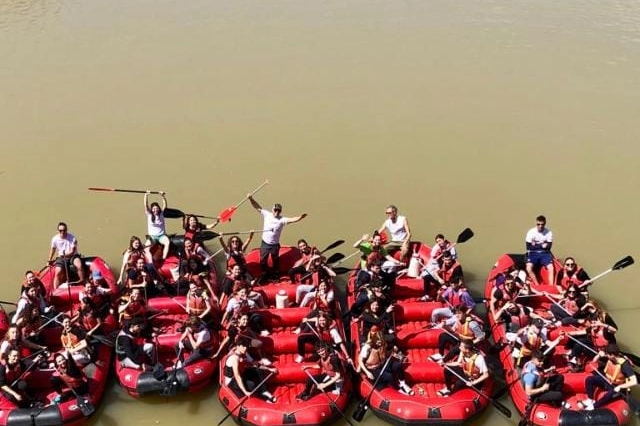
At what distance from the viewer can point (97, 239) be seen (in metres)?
12.8

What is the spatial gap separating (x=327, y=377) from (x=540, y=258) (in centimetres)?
433

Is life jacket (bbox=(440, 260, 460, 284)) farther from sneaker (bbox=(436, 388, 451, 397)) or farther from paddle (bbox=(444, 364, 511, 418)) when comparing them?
sneaker (bbox=(436, 388, 451, 397))

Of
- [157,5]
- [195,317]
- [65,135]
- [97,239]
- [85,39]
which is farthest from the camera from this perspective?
[157,5]

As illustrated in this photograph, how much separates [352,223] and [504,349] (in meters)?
4.62

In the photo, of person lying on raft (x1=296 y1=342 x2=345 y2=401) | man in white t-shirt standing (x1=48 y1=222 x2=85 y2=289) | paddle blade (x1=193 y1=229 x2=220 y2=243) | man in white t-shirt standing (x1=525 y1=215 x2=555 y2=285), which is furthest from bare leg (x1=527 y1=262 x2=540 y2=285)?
man in white t-shirt standing (x1=48 y1=222 x2=85 y2=289)

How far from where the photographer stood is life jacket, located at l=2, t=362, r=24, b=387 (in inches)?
343

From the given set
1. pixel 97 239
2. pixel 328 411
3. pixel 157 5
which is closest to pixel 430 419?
pixel 328 411

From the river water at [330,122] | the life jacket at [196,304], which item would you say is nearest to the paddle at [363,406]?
the river water at [330,122]

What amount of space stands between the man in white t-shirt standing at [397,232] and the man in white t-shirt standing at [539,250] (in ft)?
6.68

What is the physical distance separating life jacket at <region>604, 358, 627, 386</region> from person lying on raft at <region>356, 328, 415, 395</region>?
8.69 ft

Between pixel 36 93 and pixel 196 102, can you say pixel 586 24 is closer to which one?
pixel 196 102

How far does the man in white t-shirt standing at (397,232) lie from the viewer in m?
11.2

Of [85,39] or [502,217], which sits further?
[85,39]

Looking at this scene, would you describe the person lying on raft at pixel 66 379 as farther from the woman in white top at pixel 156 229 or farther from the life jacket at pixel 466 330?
the life jacket at pixel 466 330
